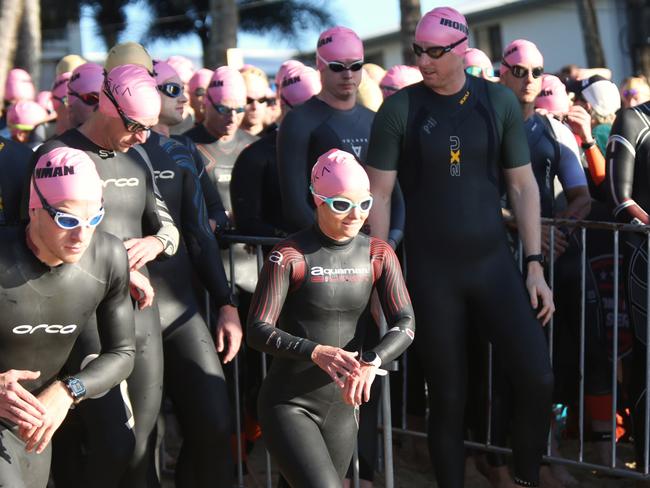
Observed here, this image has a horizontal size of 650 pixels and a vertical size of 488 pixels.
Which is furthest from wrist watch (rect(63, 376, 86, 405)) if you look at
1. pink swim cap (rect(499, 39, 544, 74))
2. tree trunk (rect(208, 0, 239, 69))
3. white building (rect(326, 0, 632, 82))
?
white building (rect(326, 0, 632, 82))

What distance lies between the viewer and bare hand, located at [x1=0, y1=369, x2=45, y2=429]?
4.02m

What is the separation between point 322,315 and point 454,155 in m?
1.17

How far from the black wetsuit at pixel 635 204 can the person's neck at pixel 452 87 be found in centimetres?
126

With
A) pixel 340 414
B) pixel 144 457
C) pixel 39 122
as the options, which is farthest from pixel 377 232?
pixel 39 122

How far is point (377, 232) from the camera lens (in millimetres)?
5578

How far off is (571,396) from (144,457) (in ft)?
10.4

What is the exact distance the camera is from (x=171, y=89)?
21.3 ft

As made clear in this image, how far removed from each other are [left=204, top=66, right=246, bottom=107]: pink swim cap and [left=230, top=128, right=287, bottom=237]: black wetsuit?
61 centimetres

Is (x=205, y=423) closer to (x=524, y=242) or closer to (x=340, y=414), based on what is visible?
(x=340, y=414)

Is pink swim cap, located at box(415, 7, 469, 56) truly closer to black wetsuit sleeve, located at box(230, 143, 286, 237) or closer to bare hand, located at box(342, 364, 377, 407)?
black wetsuit sleeve, located at box(230, 143, 286, 237)

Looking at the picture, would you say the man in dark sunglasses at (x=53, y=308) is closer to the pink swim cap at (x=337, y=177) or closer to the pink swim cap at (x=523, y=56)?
the pink swim cap at (x=337, y=177)

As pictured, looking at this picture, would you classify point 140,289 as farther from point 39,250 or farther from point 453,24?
point 453,24

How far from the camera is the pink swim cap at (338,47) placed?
6168mm

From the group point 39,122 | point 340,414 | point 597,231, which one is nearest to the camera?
point 340,414
